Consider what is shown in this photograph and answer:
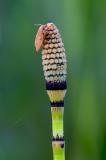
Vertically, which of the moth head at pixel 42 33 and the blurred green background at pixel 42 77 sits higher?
the moth head at pixel 42 33

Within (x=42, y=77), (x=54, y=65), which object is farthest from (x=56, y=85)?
(x=42, y=77)

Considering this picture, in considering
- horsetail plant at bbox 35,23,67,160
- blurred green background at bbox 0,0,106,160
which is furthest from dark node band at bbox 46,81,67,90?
blurred green background at bbox 0,0,106,160

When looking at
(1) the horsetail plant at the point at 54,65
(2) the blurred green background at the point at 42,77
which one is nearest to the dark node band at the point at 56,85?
(1) the horsetail plant at the point at 54,65

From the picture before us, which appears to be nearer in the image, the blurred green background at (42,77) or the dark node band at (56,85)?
the dark node band at (56,85)

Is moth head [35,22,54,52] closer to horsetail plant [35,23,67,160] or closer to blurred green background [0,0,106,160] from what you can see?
horsetail plant [35,23,67,160]

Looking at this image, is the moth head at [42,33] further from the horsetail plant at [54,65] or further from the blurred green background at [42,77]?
the blurred green background at [42,77]
